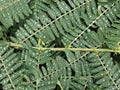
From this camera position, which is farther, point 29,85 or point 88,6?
point 88,6

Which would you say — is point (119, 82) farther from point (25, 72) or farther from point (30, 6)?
point (30, 6)

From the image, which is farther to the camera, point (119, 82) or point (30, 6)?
point (30, 6)

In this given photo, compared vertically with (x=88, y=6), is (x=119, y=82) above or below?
below

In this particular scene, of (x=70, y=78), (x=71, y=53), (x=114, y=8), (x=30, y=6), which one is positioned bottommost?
Answer: (x=70, y=78)

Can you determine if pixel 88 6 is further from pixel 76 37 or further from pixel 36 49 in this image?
pixel 36 49

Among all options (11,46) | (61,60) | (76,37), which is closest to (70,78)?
(61,60)

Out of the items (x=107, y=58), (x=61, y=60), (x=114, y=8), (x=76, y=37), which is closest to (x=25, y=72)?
(x=61, y=60)
